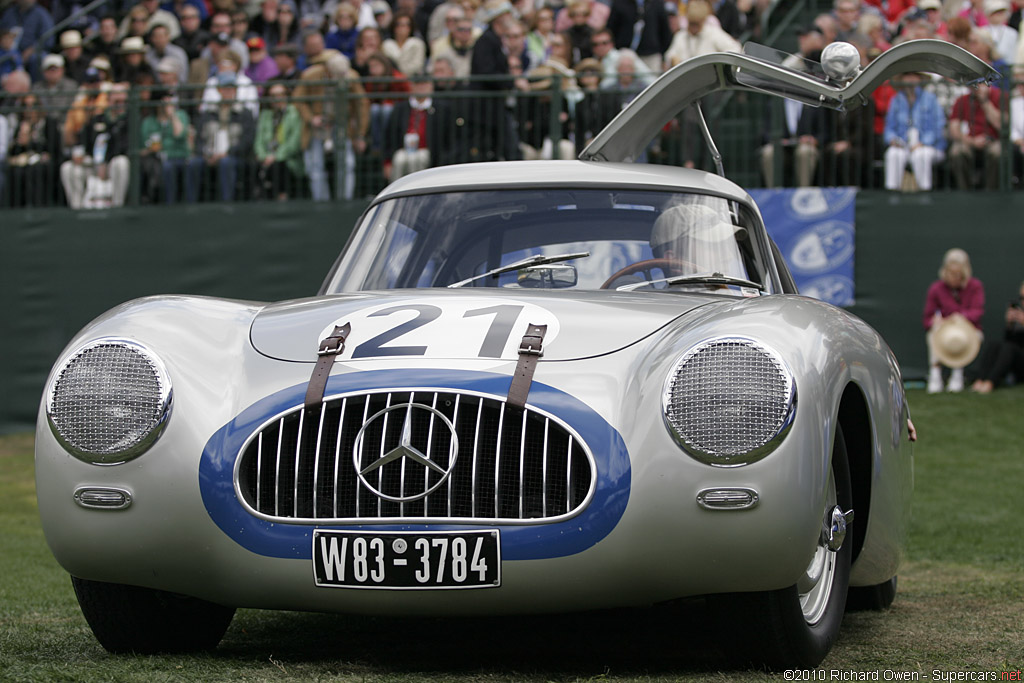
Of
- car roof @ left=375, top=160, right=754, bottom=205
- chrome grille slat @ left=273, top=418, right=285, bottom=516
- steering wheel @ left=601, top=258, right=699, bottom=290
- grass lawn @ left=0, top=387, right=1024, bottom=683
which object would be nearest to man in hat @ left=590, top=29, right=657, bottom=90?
grass lawn @ left=0, top=387, right=1024, bottom=683

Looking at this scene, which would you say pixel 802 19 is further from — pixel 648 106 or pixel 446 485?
pixel 446 485

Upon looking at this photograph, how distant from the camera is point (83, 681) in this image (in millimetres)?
3287

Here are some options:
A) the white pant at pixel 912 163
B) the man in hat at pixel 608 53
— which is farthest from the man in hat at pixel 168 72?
the white pant at pixel 912 163

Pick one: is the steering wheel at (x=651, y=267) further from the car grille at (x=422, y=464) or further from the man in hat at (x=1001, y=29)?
→ the man in hat at (x=1001, y=29)

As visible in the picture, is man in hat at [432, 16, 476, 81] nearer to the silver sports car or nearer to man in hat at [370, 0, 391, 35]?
man in hat at [370, 0, 391, 35]

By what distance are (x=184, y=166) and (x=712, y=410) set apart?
11.6m

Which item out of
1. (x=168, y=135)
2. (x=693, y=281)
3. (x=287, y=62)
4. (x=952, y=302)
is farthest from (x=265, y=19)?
(x=693, y=281)

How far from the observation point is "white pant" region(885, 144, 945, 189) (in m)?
12.7

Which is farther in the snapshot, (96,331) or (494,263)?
(494,263)

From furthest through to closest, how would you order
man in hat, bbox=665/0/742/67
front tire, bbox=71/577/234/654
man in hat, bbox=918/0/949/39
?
man in hat, bbox=665/0/742/67 → man in hat, bbox=918/0/949/39 → front tire, bbox=71/577/234/654

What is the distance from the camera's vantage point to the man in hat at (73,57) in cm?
1633

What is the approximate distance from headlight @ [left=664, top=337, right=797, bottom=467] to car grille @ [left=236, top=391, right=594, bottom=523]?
0.86 feet

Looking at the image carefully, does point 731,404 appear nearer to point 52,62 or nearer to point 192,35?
point 192,35

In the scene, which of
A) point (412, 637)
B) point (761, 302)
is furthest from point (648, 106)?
point (412, 637)
